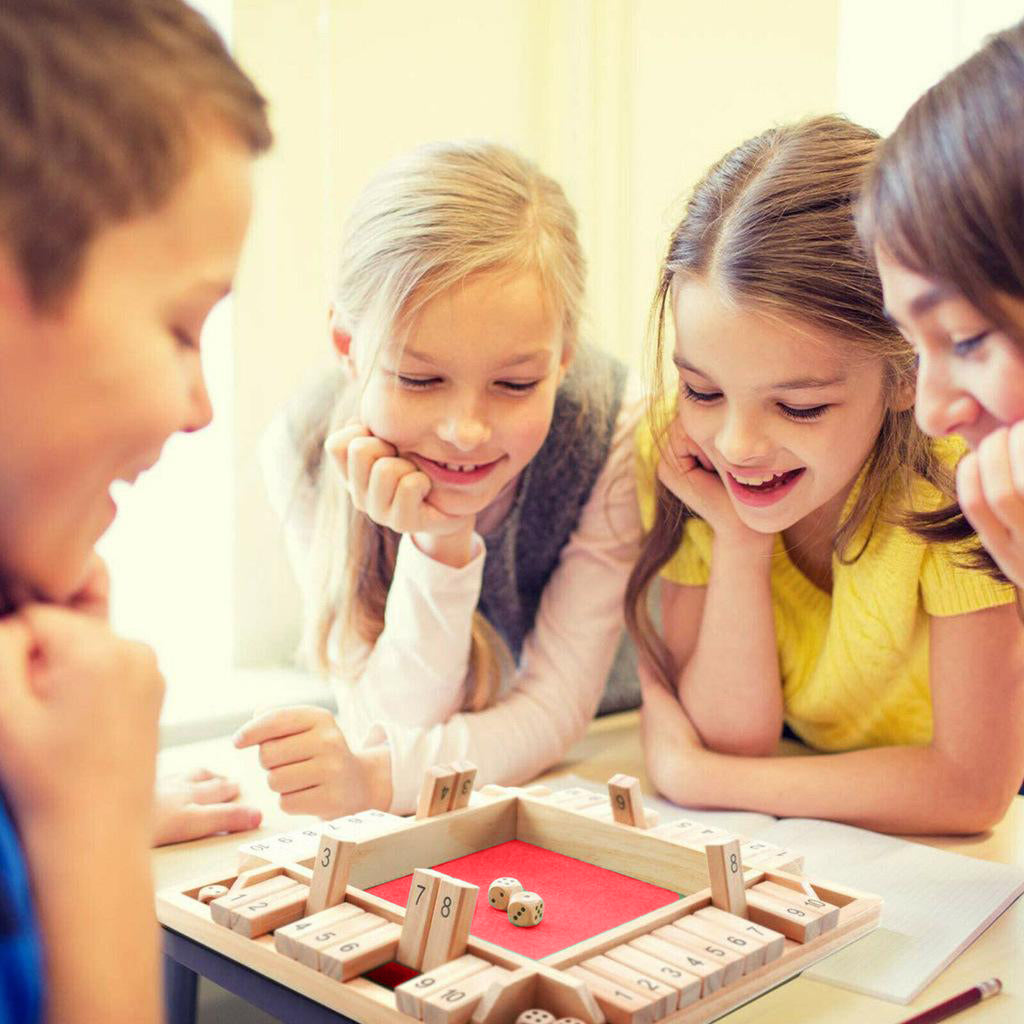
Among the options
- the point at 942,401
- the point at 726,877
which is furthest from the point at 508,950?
the point at 942,401

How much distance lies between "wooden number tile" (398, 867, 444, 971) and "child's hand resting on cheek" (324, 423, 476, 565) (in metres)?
0.48

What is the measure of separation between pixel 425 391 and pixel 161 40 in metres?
0.61

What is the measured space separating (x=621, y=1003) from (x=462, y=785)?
0.30 meters

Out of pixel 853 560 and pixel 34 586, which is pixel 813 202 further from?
pixel 34 586

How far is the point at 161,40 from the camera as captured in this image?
465 millimetres

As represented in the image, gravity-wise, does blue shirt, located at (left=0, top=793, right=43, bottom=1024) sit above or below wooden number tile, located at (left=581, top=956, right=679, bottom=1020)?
above

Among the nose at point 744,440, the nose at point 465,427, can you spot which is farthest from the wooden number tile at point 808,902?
the nose at point 465,427

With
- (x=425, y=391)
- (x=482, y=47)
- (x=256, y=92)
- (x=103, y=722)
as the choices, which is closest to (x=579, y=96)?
(x=482, y=47)

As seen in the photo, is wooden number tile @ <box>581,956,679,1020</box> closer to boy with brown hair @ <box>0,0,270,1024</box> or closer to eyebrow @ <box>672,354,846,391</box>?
boy with brown hair @ <box>0,0,270,1024</box>

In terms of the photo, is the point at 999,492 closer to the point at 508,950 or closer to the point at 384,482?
the point at 508,950

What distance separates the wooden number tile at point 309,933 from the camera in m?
0.68

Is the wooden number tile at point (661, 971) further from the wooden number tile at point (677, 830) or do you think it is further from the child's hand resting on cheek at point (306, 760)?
the child's hand resting on cheek at point (306, 760)

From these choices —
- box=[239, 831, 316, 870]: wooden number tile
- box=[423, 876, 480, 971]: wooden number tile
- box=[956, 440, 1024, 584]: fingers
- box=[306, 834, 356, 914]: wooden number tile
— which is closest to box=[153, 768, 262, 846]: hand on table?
box=[239, 831, 316, 870]: wooden number tile

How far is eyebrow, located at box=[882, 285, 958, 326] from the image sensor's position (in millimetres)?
629
